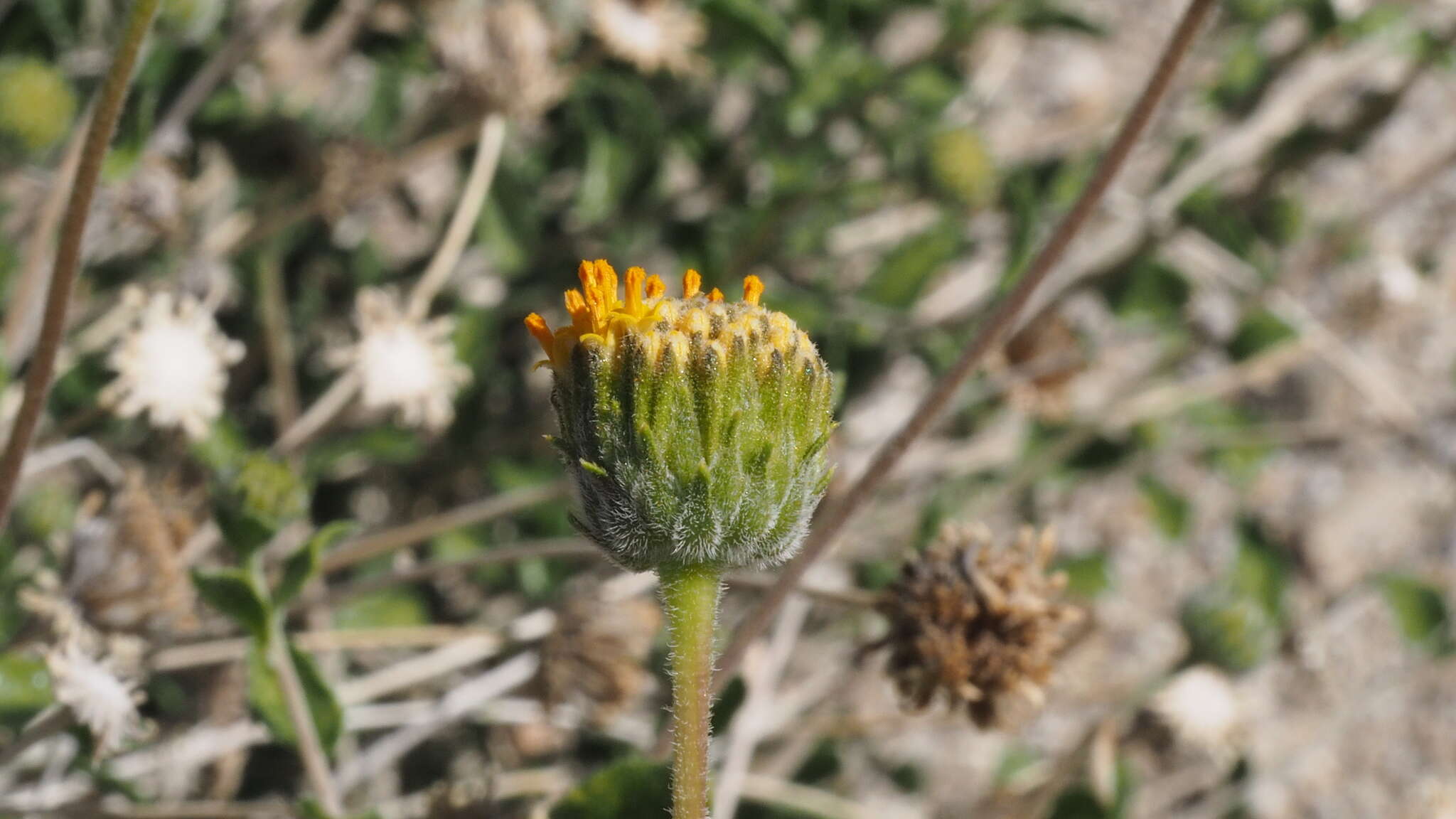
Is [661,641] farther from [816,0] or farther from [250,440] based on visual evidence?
[816,0]

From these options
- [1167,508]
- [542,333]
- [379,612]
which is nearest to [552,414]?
[379,612]

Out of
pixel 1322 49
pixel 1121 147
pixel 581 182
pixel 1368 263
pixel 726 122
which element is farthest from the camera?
pixel 726 122

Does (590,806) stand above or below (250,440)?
below

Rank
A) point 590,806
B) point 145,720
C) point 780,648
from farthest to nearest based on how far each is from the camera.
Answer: point 780,648 → point 145,720 → point 590,806

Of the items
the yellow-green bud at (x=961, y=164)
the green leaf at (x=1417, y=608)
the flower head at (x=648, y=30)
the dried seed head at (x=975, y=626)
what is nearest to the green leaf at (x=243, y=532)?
the dried seed head at (x=975, y=626)

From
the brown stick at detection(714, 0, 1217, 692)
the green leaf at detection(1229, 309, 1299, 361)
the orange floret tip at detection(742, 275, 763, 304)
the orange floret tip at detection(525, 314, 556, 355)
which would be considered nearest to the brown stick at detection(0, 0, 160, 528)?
the orange floret tip at detection(525, 314, 556, 355)

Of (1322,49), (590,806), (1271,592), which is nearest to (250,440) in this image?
(590,806)

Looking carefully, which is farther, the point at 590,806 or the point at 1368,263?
the point at 1368,263

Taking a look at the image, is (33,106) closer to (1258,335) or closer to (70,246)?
(70,246)
